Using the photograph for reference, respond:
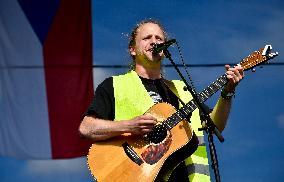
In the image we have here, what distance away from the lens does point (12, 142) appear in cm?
631

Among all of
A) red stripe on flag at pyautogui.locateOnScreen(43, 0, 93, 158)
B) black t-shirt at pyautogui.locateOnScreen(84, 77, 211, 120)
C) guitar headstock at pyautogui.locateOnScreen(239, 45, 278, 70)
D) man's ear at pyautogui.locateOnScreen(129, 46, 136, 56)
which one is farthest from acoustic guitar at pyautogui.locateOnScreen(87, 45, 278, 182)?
red stripe on flag at pyautogui.locateOnScreen(43, 0, 93, 158)

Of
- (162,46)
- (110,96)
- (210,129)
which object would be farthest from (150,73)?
(210,129)

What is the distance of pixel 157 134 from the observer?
11.0 feet

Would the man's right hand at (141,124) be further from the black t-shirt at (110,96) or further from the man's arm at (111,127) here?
the black t-shirt at (110,96)

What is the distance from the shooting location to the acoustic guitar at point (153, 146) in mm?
3230

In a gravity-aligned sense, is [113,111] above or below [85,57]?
above

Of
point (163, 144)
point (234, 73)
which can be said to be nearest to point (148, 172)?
point (163, 144)

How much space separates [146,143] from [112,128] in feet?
0.71

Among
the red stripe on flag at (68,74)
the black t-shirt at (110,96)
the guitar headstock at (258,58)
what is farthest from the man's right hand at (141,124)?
the red stripe on flag at (68,74)

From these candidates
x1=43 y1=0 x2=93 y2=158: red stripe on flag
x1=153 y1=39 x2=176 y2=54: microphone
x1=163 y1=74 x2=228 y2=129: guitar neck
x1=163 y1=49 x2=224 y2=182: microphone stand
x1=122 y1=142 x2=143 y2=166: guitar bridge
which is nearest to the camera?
x1=163 y1=49 x2=224 y2=182: microphone stand

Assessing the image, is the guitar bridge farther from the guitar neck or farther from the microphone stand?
the microphone stand

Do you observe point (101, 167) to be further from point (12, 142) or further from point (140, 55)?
point (12, 142)

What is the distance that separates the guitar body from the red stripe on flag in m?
2.85

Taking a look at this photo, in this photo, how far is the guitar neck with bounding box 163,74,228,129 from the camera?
11.1 feet
